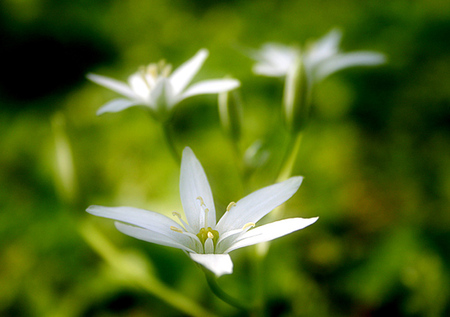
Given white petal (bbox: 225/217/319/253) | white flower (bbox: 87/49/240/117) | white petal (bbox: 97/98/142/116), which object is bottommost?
white petal (bbox: 225/217/319/253)

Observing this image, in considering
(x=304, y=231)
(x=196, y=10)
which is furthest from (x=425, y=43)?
(x=196, y=10)

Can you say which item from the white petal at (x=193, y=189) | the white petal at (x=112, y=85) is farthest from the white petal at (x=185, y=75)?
the white petal at (x=193, y=189)

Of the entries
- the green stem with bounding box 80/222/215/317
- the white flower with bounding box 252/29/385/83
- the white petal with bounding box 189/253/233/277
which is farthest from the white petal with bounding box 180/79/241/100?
the green stem with bounding box 80/222/215/317

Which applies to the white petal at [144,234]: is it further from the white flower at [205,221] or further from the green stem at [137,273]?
the green stem at [137,273]

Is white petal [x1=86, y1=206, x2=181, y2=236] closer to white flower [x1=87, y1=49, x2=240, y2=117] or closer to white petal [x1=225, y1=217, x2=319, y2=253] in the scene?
white petal [x1=225, y1=217, x2=319, y2=253]

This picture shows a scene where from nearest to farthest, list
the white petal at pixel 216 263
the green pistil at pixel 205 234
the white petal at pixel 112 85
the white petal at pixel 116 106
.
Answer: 1. the white petal at pixel 216 263
2. the green pistil at pixel 205 234
3. the white petal at pixel 116 106
4. the white petal at pixel 112 85

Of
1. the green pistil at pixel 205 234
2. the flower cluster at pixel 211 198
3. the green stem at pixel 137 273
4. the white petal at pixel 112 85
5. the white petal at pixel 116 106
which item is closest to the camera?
the flower cluster at pixel 211 198
